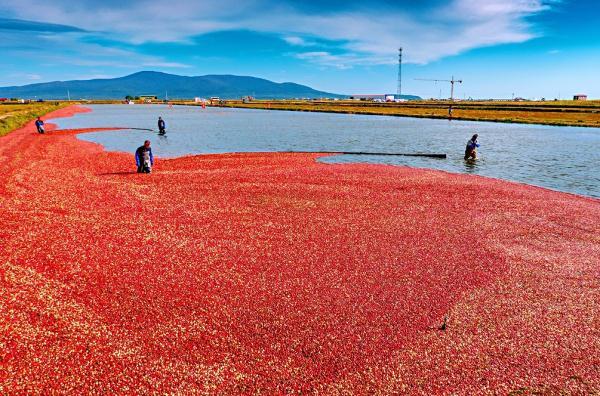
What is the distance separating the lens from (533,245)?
14.4 metres

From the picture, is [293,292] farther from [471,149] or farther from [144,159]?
[471,149]

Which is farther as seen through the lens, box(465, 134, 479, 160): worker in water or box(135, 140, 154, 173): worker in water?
box(465, 134, 479, 160): worker in water

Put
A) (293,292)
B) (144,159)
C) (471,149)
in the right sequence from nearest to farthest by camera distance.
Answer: (293,292) < (144,159) < (471,149)

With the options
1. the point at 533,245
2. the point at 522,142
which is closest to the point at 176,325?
the point at 533,245

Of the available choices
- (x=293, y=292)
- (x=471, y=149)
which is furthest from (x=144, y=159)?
(x=471, y=149)

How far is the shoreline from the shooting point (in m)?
7.52

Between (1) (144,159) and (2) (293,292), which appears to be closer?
(2) (293,292)

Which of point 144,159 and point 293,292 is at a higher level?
point 144,159

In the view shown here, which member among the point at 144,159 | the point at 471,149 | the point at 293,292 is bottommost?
the point at 293,292

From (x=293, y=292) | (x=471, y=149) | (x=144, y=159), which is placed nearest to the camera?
(x=293, y=292)

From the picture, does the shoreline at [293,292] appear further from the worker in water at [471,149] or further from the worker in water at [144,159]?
the worker in water at [471,149]

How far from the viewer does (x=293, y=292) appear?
10547 millimetres

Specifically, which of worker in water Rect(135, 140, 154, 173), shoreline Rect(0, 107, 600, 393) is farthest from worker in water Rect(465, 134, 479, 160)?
worker in water Rect(135, 140, 154, 173)

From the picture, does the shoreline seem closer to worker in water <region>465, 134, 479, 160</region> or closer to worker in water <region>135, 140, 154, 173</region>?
worker in water <region>135, 140, 154, 173</region>
